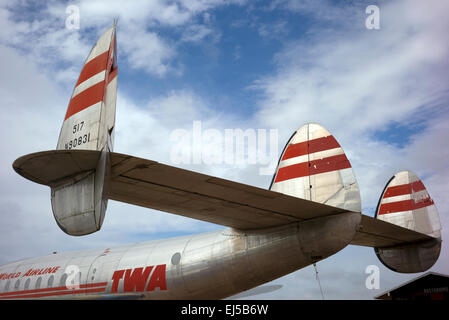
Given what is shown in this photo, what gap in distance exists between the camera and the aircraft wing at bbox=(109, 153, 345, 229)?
5734 mm

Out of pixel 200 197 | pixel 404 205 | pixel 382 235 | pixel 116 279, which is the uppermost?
pixel 404 205

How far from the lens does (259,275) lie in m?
8.83

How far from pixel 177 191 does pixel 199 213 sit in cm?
121

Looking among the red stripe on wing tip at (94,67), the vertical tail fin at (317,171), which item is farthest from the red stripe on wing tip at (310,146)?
the red stripe on wing tip at (94,67)

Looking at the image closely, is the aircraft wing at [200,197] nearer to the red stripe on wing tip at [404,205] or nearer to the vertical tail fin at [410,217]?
the vertical tail fin at [410,217]

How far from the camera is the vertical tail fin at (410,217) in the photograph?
12352mm

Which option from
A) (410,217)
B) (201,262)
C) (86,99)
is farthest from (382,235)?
(86,99)

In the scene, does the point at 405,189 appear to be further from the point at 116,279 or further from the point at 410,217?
the point at 116,279

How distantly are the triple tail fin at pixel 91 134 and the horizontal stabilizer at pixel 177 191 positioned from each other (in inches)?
8.0

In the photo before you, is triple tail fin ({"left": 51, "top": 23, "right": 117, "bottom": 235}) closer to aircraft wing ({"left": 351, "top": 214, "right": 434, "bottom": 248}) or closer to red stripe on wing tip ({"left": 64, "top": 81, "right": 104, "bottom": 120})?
red stripe on wing tip ({"left": 64, "top": 81, "right": 104, "bottom": 120})

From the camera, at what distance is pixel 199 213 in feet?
24.6
